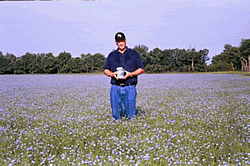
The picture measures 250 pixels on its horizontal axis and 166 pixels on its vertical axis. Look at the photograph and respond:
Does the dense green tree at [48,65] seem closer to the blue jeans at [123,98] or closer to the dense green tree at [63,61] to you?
the dense green tree at [63,61]

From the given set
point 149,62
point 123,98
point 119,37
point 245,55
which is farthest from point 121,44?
point 149,62

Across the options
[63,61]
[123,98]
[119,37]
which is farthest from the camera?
[63,61]

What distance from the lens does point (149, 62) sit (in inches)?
3784

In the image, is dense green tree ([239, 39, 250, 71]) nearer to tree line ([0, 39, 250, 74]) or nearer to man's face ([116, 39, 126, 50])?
tree line ([0, 39, 250, 74])

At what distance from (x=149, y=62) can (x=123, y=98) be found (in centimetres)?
9021

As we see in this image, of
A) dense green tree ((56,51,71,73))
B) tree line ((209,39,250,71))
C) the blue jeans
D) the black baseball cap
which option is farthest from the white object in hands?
dense green tree ((56,51,71,73))

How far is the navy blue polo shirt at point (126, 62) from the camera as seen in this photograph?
22.0ft

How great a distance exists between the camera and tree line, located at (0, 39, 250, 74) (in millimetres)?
87062

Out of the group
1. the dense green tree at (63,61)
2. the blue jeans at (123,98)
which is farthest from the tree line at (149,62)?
the blue jeans at (123,98)

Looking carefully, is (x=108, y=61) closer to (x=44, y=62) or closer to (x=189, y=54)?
(x=189, y=54)

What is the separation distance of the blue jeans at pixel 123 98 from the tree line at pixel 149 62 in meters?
82.3

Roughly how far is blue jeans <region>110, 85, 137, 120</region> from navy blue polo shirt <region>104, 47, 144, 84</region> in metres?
0.20

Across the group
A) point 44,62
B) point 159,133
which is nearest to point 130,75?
point 159,133

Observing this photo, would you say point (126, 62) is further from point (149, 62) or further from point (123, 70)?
point (149, 62)
